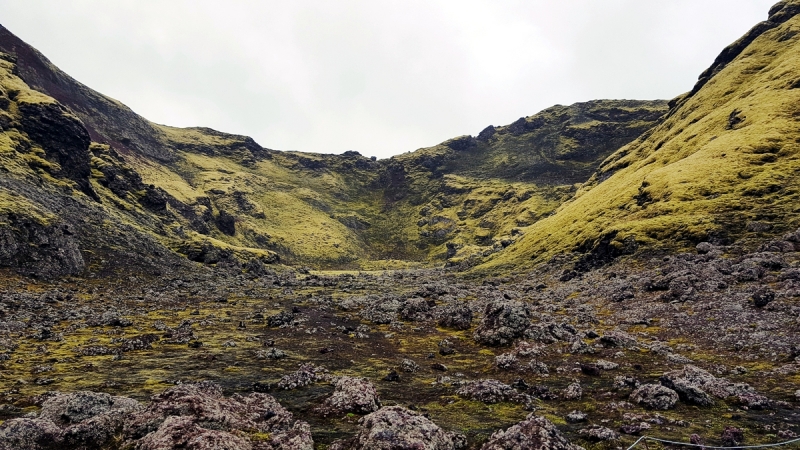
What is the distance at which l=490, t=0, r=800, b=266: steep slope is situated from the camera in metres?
68.0

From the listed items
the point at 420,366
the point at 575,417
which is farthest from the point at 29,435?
the point at 420,366

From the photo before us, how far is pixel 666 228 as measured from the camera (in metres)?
→ 71.9

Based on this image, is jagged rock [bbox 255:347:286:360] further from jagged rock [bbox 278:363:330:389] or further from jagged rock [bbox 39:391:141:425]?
jagged rock [bbox 39:391:141:425]

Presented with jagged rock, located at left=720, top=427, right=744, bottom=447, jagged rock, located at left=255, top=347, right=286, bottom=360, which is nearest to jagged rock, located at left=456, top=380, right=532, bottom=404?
jagged rock, located at left=720, top=427, right=744, bottom=447

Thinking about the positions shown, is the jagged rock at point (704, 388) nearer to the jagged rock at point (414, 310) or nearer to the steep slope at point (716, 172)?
the jagged rock at point (414, 310)

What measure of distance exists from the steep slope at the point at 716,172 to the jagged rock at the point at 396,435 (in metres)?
68.0

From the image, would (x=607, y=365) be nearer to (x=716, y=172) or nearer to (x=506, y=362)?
(x=506, y=362)

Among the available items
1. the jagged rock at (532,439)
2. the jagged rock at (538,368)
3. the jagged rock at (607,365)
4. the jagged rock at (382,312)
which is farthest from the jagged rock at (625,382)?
the jagged rock at (382,312)

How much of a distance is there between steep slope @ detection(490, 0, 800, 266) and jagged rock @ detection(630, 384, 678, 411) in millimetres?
55251

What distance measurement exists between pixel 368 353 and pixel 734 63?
572 ft

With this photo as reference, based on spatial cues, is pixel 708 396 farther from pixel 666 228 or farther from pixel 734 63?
pixel 734 63

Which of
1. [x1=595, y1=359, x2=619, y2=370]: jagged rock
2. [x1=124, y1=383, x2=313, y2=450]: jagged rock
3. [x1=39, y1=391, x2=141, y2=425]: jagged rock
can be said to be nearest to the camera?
[x1=124, y1=383, x2=313, y2=450]: jagged rock

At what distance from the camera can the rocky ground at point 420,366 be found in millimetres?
16344

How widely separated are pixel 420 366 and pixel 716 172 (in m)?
86.5
